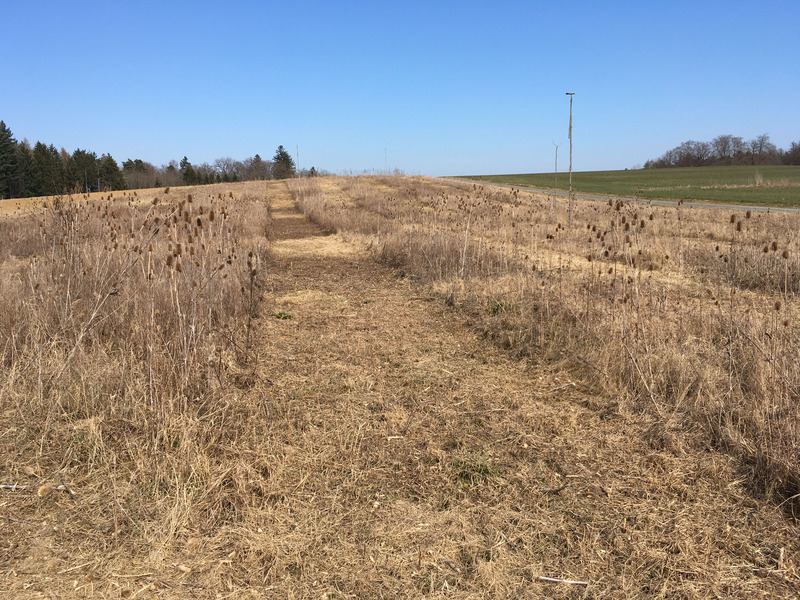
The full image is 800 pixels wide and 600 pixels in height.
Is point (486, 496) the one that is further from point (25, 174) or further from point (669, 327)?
point (25, 174)

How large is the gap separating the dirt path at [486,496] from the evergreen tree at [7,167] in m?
49.5

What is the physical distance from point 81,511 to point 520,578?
2.14 meters

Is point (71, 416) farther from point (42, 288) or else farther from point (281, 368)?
point (42, 288)

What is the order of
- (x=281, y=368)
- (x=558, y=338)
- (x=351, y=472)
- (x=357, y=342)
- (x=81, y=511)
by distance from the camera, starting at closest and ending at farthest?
(x=81, y=511)
(x=351, y=472)
(x=281, y=368)
(x=558, y=338)
(x=357, y=342)

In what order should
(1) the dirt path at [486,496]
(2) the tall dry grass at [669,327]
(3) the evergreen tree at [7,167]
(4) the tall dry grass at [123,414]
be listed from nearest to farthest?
1. (1) the dirt path at [486,496]
2. (4) the tall dry grass at [123,414]
3. (2) the tall dry grass at [669,327]
4. (3) the evergreen tree at [7,167]

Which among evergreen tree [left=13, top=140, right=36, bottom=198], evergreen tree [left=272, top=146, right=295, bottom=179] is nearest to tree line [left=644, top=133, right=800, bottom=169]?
evergreen tree [left=272, top=146, right=295, bottom=179]

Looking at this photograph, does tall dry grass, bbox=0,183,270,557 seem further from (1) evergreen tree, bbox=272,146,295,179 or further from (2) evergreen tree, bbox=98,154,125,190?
(1) evergreen tree, bbox=272,146,295,179

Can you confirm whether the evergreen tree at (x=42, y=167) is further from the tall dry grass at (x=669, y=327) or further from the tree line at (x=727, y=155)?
the tree line at (x=727, y=155)

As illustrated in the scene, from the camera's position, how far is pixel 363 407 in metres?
3.70

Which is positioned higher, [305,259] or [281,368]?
[305,259]

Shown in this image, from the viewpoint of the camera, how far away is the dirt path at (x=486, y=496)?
2139mm

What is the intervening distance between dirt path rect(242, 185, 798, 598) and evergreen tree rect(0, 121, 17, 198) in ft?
162

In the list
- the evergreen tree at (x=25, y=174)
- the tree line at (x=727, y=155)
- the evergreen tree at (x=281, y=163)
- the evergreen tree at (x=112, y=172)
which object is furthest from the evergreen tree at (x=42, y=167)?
the tree line at (x=727, y=155)


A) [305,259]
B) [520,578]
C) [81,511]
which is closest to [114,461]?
[81,511]
